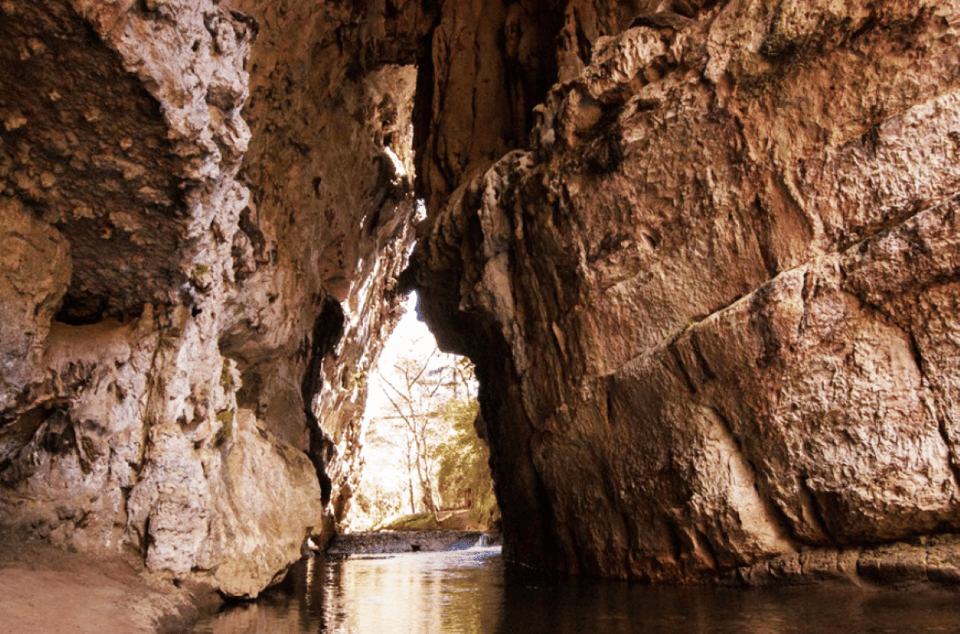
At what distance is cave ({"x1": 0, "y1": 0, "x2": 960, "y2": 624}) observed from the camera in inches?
285

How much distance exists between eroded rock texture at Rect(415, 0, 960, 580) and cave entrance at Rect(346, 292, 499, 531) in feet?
57.9

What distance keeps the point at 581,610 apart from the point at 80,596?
478 cm

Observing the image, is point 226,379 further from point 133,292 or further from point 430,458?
point 430,458

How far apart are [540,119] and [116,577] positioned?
9.50m

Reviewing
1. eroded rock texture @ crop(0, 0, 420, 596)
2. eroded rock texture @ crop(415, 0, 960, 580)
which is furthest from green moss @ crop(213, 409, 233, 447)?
eroded rock texture @ crop(415, 0, 960, 580)

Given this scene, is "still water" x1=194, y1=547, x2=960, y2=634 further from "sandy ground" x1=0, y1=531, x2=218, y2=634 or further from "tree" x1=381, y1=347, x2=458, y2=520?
"tree" x1=381, y1=347, x2=458, y2=520

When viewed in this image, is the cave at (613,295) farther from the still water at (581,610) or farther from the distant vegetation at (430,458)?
the distant vegetation at (430,458)

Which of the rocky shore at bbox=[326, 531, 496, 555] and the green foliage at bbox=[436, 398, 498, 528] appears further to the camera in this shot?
the green foliage at bbox=[436, 398, 498, 528]

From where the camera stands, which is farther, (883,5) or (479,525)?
(479,525)

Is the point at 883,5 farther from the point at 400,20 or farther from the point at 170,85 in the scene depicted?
the point at 400,20

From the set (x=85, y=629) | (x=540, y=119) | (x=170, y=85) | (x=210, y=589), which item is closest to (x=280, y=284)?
(x=540, y=119)

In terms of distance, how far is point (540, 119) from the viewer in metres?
12.8

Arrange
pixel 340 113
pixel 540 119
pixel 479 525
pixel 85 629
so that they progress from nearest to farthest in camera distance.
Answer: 1. pixel 85 629
2. pixel 540 119
3. pixel 340 113
4. pixel 479 525

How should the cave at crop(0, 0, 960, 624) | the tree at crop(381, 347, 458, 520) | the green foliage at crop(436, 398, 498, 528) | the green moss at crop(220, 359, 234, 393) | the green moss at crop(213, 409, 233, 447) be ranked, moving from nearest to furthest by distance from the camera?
the cave at crop(0, 0, 960, 624)
the green moss at crop(213, 409, 233, 447)
the green moss at crop(220, 359, 234, 393)
the green foliage at crop(436, 398, 498, 528)
the tree at crop(381, 347, 458, 520)
